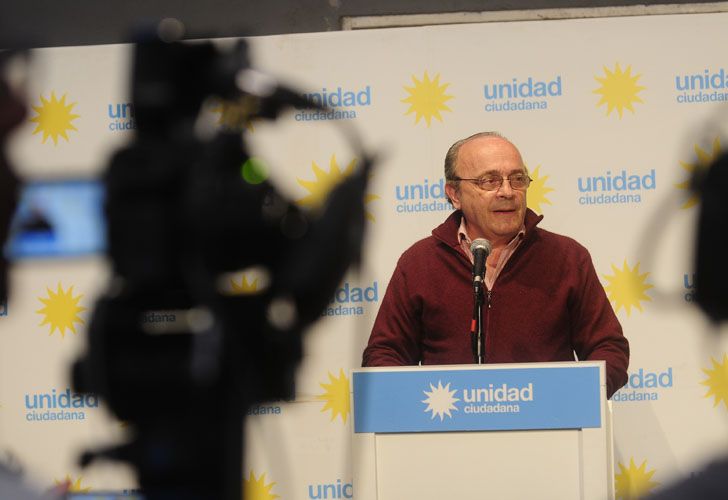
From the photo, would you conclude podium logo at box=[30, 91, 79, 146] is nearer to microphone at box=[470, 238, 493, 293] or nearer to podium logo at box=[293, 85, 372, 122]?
podium logo at box=[293, 85, 372, 122]

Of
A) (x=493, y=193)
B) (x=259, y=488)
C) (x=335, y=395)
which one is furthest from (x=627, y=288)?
(x=259, y=488)

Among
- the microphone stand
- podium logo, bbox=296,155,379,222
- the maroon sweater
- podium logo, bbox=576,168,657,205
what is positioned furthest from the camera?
podium logo, bbox=296,155,379,222

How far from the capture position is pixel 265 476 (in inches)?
189

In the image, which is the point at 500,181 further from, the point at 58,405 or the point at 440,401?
the point at 58,405

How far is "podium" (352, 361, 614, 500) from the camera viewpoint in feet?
9.23

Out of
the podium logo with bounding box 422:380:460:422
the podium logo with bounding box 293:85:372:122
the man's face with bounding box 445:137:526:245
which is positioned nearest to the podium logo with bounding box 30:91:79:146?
the podium logo with bounding box 293:85:372:122

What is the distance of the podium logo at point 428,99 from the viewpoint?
483 cm

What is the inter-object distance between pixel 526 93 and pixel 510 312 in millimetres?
1450

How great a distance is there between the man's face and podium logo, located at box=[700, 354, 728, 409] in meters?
1.43

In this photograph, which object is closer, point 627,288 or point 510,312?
point 510,312

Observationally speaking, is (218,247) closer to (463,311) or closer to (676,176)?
(463,311)

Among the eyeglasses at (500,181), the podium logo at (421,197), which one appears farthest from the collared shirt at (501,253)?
the podium logo at (421,197)

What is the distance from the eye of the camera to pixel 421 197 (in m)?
4.82

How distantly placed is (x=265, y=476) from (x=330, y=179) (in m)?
1.45
